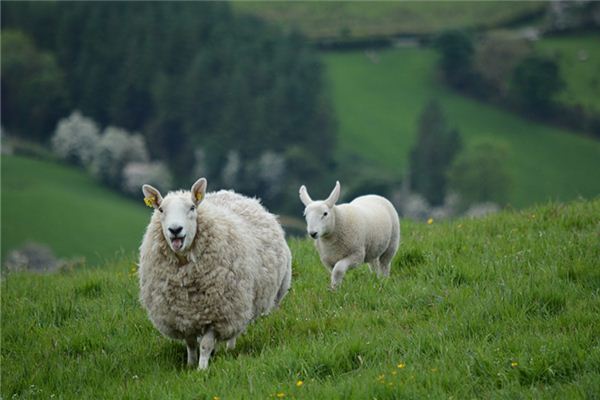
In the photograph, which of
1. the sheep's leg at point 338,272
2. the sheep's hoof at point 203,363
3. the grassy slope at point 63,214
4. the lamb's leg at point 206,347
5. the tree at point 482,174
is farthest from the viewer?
the tree at point 482,174

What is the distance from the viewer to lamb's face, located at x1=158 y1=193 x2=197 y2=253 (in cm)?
715

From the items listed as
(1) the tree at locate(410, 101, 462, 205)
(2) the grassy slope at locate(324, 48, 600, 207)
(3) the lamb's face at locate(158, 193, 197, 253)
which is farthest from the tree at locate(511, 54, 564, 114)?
(3) the lamb's face at locate(158, 193, 197, 253)

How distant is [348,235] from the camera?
9094mm

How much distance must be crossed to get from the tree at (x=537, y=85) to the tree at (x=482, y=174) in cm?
1112

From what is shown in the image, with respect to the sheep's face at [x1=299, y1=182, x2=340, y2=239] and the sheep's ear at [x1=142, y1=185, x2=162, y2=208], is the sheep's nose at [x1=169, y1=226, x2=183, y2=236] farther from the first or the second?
the sheep's face at [x1=299, y1=182, x2=340, y2=239]

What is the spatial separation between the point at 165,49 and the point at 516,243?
106810 mm

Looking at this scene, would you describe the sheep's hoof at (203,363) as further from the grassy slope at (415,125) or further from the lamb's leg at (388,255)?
the grassy slope at (415,125)

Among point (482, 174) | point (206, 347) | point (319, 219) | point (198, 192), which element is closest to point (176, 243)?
point (198, 192)

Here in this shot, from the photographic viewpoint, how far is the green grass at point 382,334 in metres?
5.89

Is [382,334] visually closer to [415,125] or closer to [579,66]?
[415,125]

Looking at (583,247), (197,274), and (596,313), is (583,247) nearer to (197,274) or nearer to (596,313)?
(596,313)

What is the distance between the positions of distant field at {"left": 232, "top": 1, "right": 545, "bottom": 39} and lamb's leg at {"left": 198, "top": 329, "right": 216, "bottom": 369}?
353ft

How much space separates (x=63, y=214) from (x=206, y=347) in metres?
67.8

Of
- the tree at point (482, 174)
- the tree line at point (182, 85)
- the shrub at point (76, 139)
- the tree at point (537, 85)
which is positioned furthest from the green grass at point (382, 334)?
the tree at point (537, 85)
